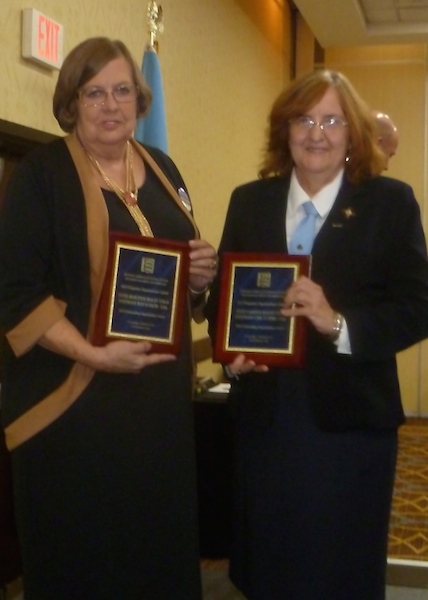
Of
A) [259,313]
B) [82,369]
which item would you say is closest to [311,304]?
Answer: [259,313]

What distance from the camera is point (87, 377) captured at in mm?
1766

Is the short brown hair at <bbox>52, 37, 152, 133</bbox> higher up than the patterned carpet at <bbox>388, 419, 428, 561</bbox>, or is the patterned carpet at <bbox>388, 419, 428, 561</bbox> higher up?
the short brown hair at <bbox>52, 37, 152, 133</bbox>


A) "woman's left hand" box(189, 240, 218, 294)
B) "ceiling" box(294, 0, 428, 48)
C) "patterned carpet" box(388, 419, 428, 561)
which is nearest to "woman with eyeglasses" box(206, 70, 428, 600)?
"woman's left hand" box(189, 240, 218, 294)

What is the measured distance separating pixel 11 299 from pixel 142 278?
29 centimetres

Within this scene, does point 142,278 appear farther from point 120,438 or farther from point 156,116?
point 156,116

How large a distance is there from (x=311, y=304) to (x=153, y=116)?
163cm

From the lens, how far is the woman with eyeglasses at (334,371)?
5.91 ft

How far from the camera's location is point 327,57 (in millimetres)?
7148

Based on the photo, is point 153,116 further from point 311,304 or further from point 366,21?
point 366,21

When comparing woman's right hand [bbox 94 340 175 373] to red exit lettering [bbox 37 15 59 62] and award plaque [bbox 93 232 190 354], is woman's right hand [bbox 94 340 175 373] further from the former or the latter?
red exit lettering [bbox 37 15 59 62]

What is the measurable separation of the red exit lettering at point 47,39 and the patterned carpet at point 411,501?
2.57 metres

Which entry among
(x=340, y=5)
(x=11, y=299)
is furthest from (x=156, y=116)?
(x=340, y=5)

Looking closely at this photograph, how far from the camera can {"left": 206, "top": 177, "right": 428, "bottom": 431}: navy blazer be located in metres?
1.79

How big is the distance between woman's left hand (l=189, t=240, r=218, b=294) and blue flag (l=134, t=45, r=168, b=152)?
4.04ft
